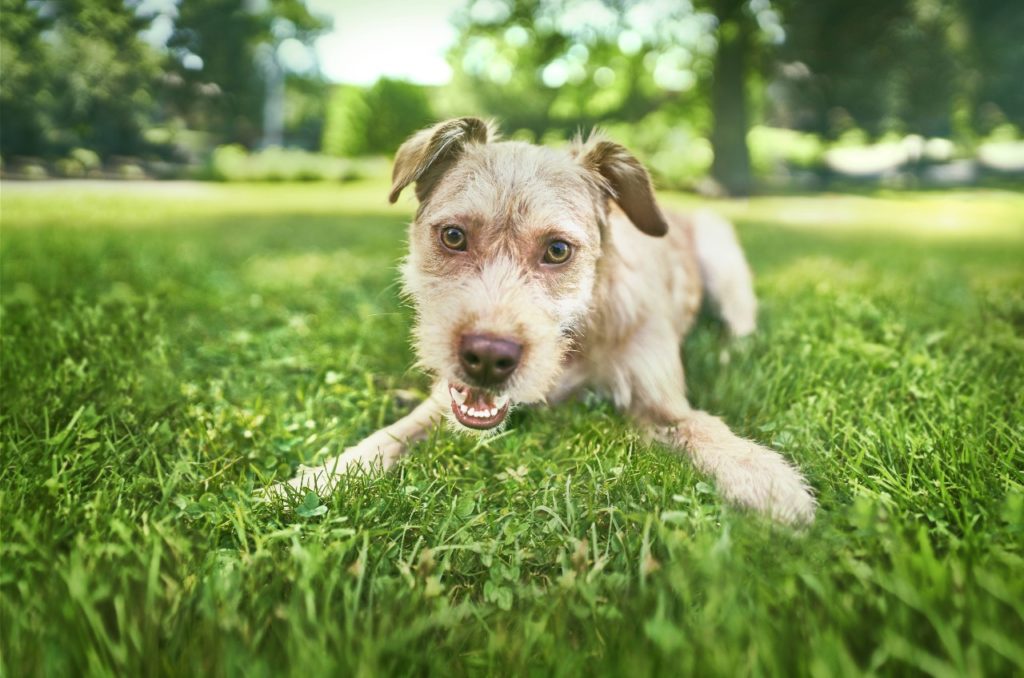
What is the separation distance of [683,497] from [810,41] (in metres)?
17.9

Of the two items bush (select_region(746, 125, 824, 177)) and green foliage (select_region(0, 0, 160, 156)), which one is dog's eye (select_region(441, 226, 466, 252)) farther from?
bush (select_region(746, 125, 824, 177))

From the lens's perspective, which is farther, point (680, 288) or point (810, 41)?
point (810, 41)

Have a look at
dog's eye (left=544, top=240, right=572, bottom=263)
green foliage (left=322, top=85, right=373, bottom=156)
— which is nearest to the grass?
dog's eye (left=544, top=240, right=572, bottom=263)

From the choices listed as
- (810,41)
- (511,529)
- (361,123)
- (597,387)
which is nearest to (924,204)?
(810,41)

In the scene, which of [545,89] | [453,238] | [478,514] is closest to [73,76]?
[453,238]

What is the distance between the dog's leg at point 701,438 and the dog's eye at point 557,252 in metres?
0.63

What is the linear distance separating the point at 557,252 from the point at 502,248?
0.27 m

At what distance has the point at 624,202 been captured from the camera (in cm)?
320

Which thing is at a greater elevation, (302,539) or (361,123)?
(361,123)

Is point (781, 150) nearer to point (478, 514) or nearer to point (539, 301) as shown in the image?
point (539, 301)

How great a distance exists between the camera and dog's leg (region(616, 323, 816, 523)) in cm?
218

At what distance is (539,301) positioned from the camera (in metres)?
2.58

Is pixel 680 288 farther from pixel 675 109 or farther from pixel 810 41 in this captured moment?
pixel 675 109

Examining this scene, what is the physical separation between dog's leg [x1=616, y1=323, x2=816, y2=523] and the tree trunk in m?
17.6
